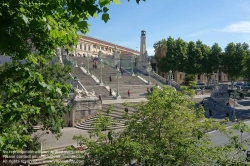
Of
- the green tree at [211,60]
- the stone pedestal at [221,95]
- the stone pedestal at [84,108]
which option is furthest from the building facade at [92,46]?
the stone pedestal at [84,108]

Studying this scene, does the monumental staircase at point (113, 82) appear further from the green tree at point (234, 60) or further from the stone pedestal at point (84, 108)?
the green tree at point (234, 60)

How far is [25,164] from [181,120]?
312 inches

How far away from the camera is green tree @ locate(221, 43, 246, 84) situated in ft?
168

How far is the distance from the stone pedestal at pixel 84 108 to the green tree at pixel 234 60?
36548 millimetres

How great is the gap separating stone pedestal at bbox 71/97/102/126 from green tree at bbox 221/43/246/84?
36548mm

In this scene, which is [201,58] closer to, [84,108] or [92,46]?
[92,46]

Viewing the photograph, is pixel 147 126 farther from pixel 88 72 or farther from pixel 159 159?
pixel 88 72

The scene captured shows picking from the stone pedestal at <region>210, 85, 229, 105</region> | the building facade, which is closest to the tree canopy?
the stone pedestal at <region>210, 85, 229, 105</region>

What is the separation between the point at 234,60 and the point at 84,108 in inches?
1532

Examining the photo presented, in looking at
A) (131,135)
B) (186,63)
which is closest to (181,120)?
(131,135)

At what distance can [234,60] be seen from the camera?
51562 mm

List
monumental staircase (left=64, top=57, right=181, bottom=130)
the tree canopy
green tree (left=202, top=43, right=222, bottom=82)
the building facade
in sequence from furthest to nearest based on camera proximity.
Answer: the building facade → green tree (left=202, top=43, right=222, bottom=82) → the tree canopy → monumental staircase (left=64, top=57, right=181, bottom=130)

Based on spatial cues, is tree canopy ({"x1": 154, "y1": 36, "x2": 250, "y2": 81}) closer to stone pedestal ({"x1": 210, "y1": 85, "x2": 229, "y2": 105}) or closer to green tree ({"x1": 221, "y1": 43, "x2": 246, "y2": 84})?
green tree ({"x1": 221, "y1": 43, "x2": 246, "y2": 84})

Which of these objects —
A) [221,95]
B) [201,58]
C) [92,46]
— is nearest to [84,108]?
[221,95]
